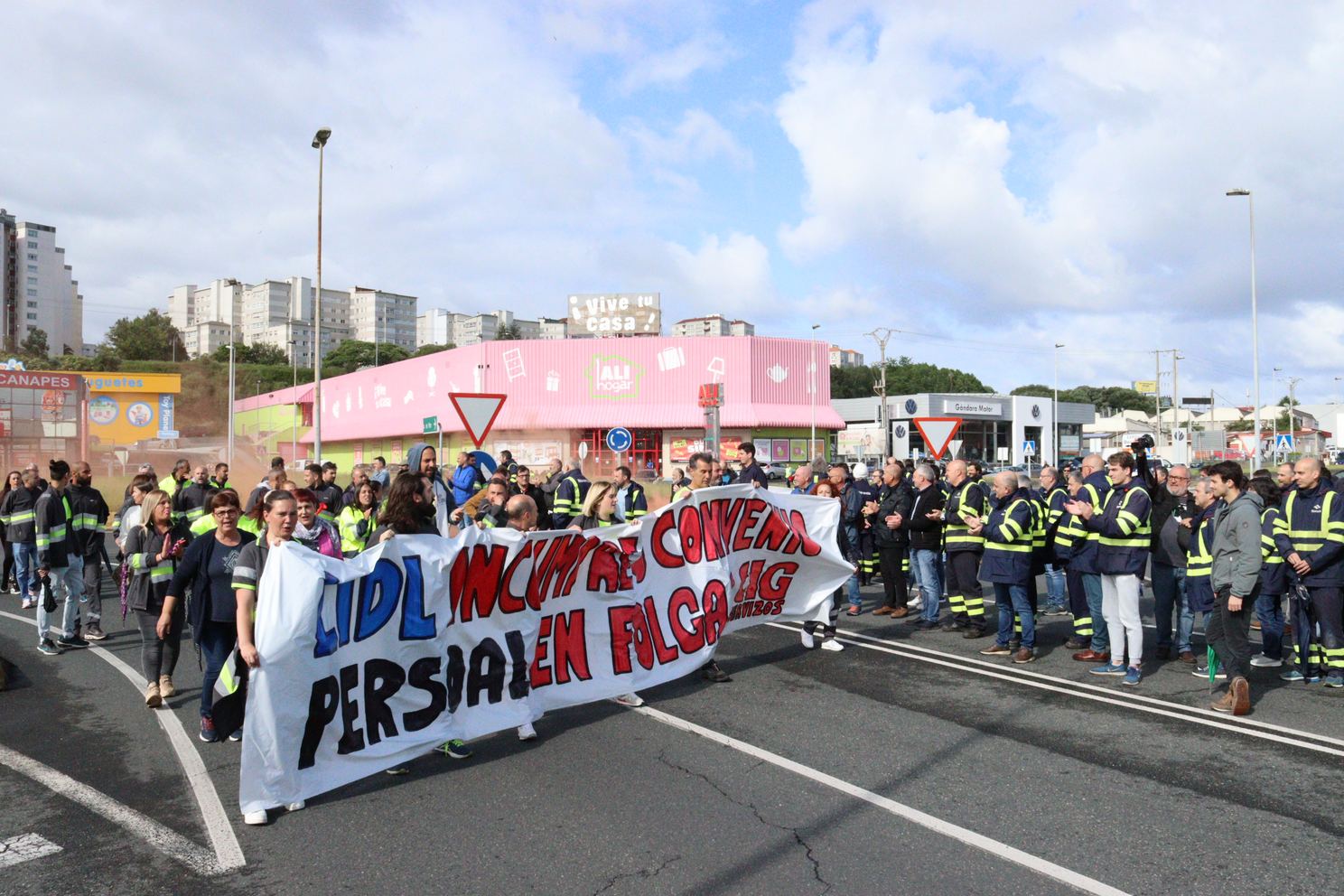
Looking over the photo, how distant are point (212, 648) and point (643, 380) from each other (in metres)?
39.8

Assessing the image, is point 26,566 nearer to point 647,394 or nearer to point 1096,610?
point 1096,610

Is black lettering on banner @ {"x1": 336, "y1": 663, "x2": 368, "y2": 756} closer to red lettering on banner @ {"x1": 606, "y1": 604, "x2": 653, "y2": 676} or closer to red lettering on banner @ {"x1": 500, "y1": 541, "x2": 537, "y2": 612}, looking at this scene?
red lettering on banner @ {"x1": 500, "y1": 541, "x2": 537, "y2": 612}

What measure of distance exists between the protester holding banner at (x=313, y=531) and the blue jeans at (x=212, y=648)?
77cm

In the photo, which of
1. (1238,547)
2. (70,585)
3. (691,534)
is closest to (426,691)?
(691,534)

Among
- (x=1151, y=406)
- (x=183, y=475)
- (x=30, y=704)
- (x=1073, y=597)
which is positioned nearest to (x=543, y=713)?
(x=30, y=704)

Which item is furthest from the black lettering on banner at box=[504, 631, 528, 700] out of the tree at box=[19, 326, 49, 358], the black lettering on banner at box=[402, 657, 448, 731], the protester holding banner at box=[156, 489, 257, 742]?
the tree at box=[19, 326, 49, 358]

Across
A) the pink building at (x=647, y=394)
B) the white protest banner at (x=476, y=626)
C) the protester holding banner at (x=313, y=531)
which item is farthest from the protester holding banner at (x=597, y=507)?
the pink building at (x=647, y=394)

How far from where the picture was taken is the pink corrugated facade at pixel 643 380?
44812 millimetres

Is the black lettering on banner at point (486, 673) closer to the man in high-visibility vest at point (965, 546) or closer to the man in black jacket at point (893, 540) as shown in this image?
the man in high-visibility vest at point (965, 546)

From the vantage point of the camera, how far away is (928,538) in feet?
36.2

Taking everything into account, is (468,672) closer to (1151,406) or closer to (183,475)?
(183,475)

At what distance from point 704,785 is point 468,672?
1.79 m

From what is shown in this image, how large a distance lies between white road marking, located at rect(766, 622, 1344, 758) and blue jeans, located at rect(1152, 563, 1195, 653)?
6.18 feet

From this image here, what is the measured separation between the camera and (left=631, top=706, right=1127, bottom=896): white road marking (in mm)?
4196
